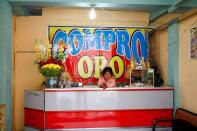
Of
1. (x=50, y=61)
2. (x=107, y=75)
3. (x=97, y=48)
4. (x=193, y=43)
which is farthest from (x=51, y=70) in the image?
(x=193, y=43)

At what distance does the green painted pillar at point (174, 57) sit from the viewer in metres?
5.49

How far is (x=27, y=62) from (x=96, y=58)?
1.68 metres

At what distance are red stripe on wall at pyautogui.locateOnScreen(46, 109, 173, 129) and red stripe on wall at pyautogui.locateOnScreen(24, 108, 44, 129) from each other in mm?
128

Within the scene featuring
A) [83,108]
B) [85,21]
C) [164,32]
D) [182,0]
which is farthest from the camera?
[85,21]

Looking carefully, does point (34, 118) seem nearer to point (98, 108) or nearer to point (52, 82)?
point (52, 82)

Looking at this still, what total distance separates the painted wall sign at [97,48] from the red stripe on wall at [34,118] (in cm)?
155

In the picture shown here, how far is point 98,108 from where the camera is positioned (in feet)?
17.1

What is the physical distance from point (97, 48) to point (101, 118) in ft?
6.87

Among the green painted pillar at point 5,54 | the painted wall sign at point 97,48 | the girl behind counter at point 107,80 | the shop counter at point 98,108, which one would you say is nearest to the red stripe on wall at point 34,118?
the shop counter at point 98,108

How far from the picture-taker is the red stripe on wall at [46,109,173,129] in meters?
5.15

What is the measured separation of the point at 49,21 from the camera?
662cm

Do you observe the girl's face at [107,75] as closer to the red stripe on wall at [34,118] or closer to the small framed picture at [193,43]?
the red stripe on wall at [34,118]

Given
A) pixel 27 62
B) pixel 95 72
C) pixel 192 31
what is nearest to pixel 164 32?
pixel 192 31

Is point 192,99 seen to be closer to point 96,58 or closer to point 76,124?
point 76,124
